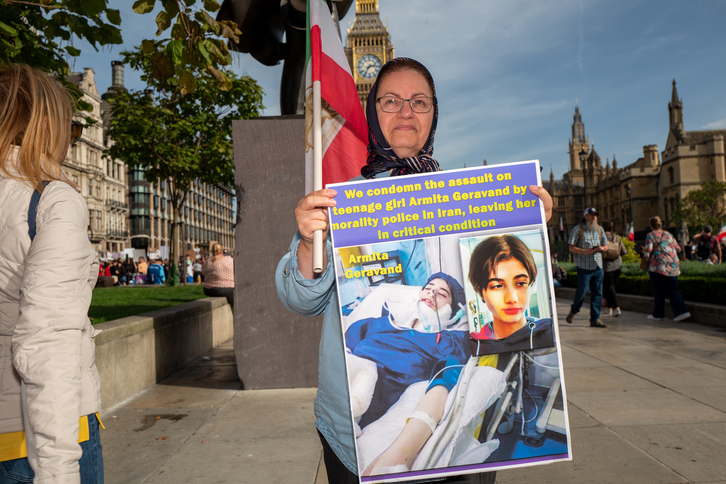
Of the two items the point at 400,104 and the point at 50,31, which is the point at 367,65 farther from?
the point at 400,104

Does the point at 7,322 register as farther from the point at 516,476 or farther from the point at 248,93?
the point at 248,93

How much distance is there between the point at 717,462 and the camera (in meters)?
3.32

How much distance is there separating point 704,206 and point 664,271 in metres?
74.5

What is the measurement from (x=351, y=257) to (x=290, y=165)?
409 centimetres

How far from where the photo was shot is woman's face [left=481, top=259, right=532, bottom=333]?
1.56 m

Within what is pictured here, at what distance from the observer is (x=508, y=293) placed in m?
1.57

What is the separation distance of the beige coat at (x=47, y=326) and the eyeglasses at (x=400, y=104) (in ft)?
3.40

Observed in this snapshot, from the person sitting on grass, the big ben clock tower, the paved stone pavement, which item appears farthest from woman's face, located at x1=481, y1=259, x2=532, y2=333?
the big ben clock tower

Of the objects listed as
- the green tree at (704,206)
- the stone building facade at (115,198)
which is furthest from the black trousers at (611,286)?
the green tree at (704,206)

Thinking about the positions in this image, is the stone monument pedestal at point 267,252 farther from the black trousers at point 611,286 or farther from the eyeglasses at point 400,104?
the black trousers at point 611,286

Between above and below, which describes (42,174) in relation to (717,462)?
above

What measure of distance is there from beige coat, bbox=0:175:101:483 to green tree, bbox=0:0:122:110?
2793 millimetres

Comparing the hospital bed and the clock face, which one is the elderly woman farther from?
the clock face

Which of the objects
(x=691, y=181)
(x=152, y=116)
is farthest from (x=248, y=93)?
(x=691, y=181)
